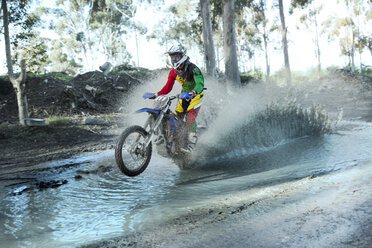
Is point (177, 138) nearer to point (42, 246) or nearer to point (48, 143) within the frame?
point (42, 246)

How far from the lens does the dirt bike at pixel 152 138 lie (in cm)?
490

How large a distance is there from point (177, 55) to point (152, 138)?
146 cm

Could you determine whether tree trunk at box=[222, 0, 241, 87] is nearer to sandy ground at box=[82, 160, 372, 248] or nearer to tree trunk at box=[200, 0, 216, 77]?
tree trunk at box=[200, 0, 216, 77]

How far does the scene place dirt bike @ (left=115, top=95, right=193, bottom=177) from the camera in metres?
4.90

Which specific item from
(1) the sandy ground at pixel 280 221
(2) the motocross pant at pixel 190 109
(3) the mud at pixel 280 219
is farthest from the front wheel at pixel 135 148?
(1) the sandy ground at pixel 280 221

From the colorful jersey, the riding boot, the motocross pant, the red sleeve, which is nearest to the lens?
the colorful jersey

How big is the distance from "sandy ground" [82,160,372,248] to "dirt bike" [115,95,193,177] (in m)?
1.57

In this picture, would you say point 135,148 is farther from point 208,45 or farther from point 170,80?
point 208,45

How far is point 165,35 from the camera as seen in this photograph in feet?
164

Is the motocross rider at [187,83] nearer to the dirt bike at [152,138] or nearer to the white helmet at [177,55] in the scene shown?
the white helmet at [177,55]

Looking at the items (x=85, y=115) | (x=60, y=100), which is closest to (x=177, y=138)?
(x=85, y=115)

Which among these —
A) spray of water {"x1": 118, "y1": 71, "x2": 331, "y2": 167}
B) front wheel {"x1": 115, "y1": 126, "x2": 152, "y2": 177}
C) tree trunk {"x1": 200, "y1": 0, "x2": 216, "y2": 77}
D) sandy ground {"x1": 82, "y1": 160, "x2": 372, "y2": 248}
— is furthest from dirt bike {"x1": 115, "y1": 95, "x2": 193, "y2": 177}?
tree trunk {"x1": 200, "y1": 0, "x2": 216, "y2": 77}

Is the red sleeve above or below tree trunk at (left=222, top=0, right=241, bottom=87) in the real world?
below

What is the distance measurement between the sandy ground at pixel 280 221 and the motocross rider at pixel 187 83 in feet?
6.85
